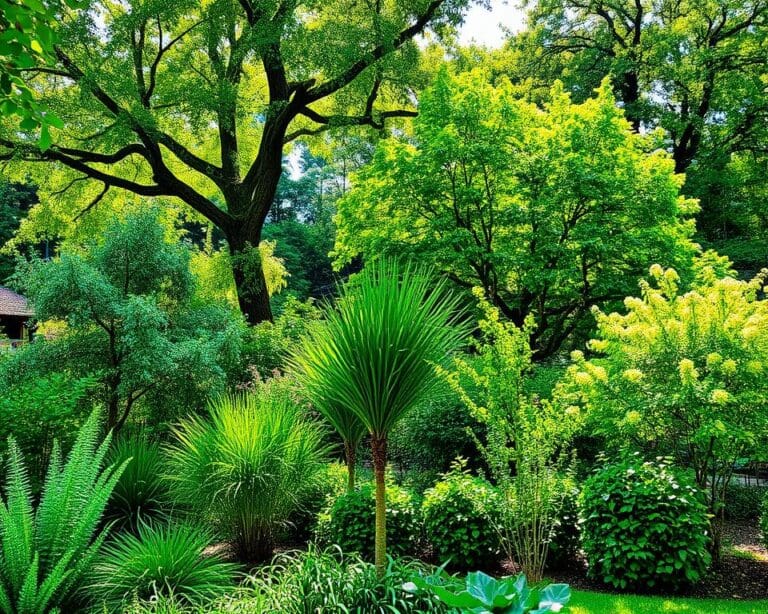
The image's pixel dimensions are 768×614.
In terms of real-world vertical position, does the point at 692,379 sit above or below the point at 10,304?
below

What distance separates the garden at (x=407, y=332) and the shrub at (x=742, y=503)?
0.08 m

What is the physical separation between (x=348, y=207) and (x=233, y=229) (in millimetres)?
4034

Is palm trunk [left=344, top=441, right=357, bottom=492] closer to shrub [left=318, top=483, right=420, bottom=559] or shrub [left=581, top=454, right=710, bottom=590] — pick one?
shrub [left=318, top=483, right=420, bottom=559]

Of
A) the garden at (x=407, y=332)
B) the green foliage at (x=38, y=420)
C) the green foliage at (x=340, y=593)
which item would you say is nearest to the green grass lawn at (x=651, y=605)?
the garden at (x=407, y=332)

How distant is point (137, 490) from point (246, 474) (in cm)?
192

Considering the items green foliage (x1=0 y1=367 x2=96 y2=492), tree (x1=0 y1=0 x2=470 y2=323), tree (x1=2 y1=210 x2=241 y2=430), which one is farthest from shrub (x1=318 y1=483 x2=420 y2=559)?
tree (x1=0 y1=0 x2=470 y2=323)

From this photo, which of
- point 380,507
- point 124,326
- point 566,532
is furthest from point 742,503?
point 124,326

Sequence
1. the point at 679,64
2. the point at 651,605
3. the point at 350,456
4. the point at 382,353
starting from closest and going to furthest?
the point at 382,353
the point at 651,605
the point at 350,456
the point at 679,64

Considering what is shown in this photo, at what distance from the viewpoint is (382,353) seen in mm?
3920

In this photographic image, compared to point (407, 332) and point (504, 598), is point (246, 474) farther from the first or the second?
point (504, 598)

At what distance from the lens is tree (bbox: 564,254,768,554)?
5289 mm

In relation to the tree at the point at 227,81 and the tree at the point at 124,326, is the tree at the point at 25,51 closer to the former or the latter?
the tree at the point at 124,326

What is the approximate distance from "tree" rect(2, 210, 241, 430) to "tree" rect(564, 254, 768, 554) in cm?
557

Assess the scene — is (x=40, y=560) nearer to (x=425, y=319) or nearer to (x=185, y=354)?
(x=425, y=319)
